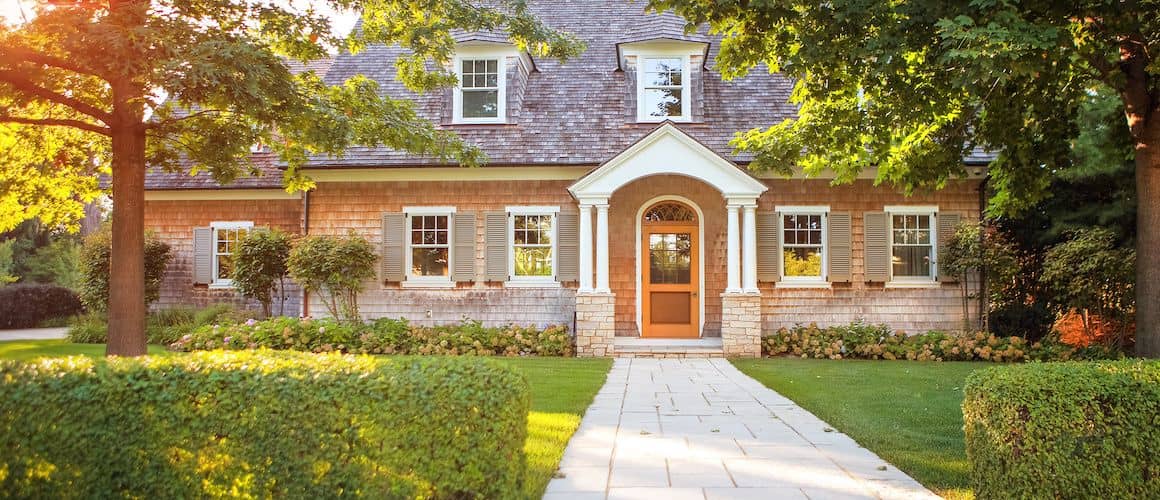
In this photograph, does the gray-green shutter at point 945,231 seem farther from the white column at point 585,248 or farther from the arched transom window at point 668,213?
the white column at point 585,248

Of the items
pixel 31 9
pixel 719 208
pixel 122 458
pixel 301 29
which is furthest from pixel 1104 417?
pixel 719 208

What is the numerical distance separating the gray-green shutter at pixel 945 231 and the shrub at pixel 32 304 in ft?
74.2

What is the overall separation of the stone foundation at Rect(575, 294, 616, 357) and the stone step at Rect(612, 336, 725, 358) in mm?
220

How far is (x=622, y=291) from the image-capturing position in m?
14.1

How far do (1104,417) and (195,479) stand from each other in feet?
15.1

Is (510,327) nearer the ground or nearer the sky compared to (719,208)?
nearer the ground

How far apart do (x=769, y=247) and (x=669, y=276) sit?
6.57ft

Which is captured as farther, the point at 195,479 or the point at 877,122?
the point at 877,122

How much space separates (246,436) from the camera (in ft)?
11.5

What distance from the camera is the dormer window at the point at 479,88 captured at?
1455 centimetres

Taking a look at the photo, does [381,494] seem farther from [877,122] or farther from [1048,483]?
[877,122]

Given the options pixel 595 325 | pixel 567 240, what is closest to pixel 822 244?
pixel 595 325

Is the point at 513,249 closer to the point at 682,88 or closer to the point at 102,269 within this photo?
the point at 682,88

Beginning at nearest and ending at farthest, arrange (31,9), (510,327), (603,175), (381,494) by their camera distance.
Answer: (381,494) < (31,9) < (603,175) < (510,327)
